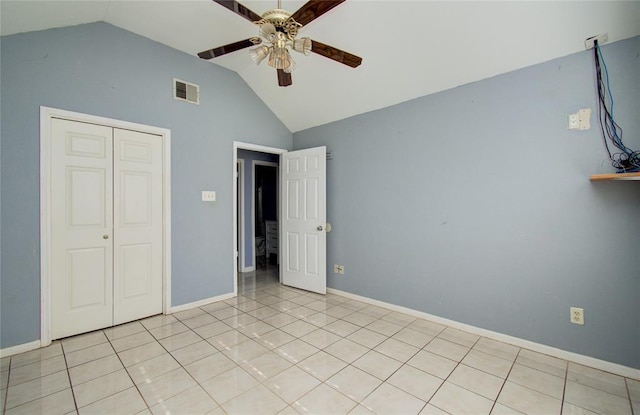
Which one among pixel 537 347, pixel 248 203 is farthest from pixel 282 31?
pixel 248 203

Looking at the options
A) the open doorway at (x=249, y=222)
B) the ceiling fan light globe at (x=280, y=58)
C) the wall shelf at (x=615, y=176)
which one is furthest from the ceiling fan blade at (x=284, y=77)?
the wall shelf at (x=615, y=176)

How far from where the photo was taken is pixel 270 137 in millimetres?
4379

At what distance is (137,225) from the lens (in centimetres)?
313

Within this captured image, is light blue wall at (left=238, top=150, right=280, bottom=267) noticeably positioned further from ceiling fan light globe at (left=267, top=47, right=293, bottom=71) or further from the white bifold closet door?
ceiling fan light globe at (left=267, top=47, right=293, bottom=71)

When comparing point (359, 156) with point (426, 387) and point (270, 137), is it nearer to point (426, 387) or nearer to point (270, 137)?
point (270, 137)

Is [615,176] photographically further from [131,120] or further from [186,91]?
[131,120]

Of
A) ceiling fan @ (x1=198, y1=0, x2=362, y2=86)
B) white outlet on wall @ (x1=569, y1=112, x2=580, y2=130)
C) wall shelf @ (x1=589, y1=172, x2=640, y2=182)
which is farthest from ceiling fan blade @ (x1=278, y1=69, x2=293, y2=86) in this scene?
wall shelf @ (x1=589, y1=172, x2=640, y2=182)

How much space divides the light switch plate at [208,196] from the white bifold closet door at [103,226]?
0.51 metres

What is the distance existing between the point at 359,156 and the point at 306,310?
217 centimetres

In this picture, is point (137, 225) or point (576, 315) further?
point (137, 225)

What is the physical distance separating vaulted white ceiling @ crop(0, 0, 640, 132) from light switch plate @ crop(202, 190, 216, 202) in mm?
1732

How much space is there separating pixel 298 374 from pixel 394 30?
3154 mm

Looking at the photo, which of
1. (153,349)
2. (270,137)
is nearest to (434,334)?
(153,349)

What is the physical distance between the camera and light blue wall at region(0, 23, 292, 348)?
2.38 m
